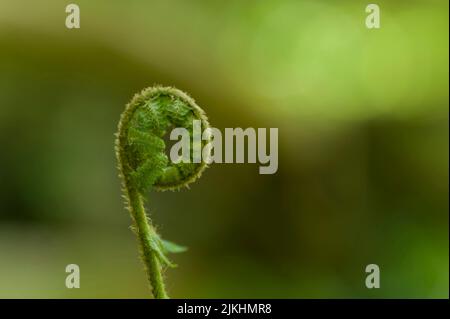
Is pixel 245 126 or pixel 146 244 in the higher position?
pixel 245 126

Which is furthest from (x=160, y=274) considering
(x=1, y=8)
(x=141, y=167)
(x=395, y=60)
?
(x=395, y=60)

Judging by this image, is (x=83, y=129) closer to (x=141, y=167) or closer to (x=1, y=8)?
(x=1, y=8)

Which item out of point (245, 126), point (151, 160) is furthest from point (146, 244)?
point (245, 126)

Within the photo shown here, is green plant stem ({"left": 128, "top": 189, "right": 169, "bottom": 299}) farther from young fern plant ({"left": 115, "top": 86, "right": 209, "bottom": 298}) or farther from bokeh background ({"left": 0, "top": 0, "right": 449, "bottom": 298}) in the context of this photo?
bokeh background ({"left": 0, "top": 0, "right": 449, "bottom": 298})

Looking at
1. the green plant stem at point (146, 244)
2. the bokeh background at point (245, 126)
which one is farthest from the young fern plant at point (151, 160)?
the bokeh background at point (245, 126)

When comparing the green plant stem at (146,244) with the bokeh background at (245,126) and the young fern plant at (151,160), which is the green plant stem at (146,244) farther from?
the bokeh background at (245,126)

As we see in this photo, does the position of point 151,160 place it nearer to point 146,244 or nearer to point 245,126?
point 146,244
